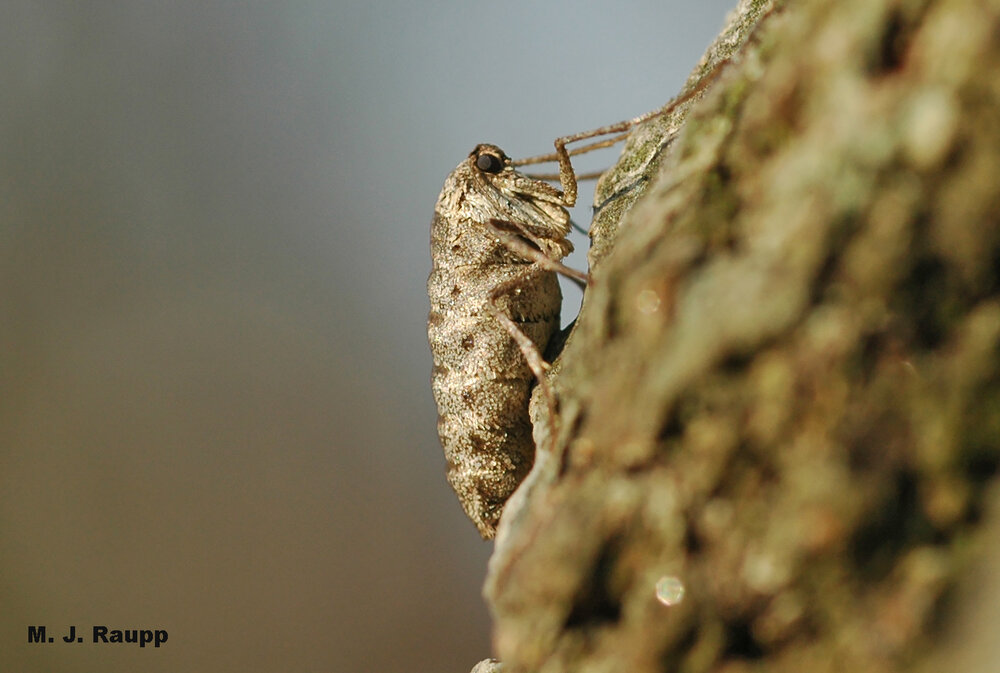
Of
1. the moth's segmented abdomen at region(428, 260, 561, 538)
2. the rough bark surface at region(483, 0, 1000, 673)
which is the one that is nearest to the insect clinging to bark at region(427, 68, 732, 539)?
the moth's segmented abdomen at region(428, 260, 561, 538)

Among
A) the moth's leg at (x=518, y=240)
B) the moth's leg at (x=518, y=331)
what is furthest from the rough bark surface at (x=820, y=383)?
the moth's leg at (x=518, y=240)

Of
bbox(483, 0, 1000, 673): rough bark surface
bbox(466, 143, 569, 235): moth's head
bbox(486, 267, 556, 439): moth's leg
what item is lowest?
bbox(483, 0, 1000, 673): rough bark surface

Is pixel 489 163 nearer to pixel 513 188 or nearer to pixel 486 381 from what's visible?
pixel 513 188

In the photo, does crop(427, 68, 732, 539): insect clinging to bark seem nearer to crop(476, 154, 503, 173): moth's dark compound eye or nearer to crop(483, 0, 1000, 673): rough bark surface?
crop(476, 154, 503, 173): moth's dark compound eye

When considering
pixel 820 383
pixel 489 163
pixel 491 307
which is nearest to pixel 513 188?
pixel 489 163

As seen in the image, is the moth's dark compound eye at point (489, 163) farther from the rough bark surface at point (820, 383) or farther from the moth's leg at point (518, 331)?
the rough bark surface at point (820, 383)

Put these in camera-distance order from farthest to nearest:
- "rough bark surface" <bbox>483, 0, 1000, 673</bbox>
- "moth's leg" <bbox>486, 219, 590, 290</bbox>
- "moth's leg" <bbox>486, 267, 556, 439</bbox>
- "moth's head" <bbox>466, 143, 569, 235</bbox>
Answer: "moth's head" <bbox>466, 143, 569, 235</bbox> → "moth's leg" <bbox>486, 219, 590, 290</bbox> → "moth's leg" <bbox>486, 267, 556, 439</bbox> → "rough bark surface" <bbox>483, 0, 1000, 673</bbox>

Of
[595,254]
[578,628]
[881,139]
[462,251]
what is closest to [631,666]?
[578,628]
